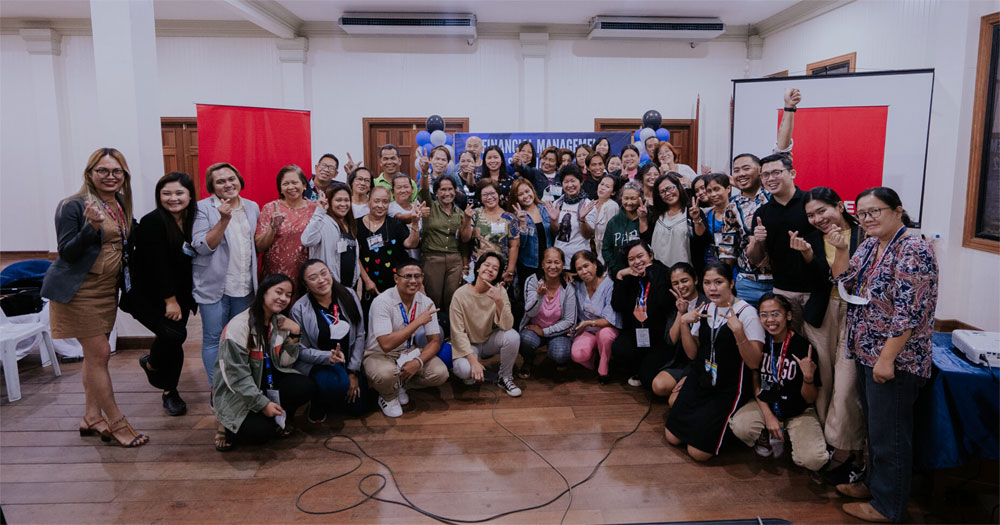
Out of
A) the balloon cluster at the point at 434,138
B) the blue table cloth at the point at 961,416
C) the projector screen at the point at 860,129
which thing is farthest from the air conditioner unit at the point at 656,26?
the blue table cloth at the point at 961,416

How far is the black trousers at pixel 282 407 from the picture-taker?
9.26 ft

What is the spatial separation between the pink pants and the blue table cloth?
179cm

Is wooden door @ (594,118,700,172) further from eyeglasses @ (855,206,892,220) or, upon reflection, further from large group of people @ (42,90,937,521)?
eyeglasses @ (855,206,892,220)

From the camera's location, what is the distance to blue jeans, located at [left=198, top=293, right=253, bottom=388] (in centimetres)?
309

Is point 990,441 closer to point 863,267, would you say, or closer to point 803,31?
point 863,267

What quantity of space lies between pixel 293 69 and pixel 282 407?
6.05m

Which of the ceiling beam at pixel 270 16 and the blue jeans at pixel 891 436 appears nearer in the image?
the blue jeans at pixel 891 436

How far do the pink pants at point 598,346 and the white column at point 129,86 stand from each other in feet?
11.2

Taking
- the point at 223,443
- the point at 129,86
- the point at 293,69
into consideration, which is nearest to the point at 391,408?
the point at 223,443

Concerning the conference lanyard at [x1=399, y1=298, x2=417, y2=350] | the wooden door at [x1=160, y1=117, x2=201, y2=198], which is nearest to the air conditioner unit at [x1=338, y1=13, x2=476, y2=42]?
the wooden door at [x1=160, y1=117, x2=201, y2=198]

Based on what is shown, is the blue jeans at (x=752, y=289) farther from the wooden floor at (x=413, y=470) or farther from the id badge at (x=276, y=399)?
the id badge at (x=276, y=399)

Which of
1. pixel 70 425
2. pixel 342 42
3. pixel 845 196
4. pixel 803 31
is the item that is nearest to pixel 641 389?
pixel 845 196

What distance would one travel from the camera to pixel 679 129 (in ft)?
26.5

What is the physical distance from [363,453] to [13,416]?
2276 millimetres
